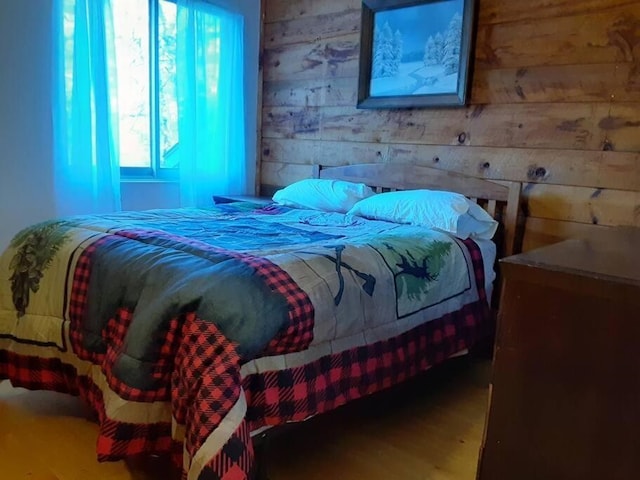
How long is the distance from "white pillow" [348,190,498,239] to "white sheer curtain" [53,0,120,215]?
1493 millimetres

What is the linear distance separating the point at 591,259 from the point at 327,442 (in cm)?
114

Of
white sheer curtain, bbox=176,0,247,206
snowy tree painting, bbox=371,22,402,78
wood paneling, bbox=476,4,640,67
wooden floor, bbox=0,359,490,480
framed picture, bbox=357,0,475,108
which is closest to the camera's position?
wooden floor, bbox=0,359,490,480

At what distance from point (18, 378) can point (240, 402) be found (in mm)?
1007

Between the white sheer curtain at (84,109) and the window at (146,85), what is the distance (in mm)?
153

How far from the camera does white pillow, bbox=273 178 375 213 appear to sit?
9.10 feet

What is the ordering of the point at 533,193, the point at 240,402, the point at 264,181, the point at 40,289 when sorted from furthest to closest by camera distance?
the point at 264,181 < the point at 533,193 < the point at 40,289 < the point at 240,402

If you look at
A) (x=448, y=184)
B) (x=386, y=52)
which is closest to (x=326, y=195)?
(x=448, y=184)

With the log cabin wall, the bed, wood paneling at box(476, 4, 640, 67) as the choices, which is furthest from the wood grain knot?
the bed

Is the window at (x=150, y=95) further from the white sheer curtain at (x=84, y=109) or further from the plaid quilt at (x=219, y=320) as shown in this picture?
the plaid quilt at (x=219, y=320)

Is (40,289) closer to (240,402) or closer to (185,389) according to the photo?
(185,389)

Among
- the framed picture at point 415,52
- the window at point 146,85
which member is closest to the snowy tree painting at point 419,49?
the framed picture at point 415,52

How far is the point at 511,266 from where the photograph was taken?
0.94 metres

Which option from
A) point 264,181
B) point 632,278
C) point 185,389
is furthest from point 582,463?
point 264,181

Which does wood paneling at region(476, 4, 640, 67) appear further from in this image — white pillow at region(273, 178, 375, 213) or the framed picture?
white pillow at region(273, 178, 375, 213)
